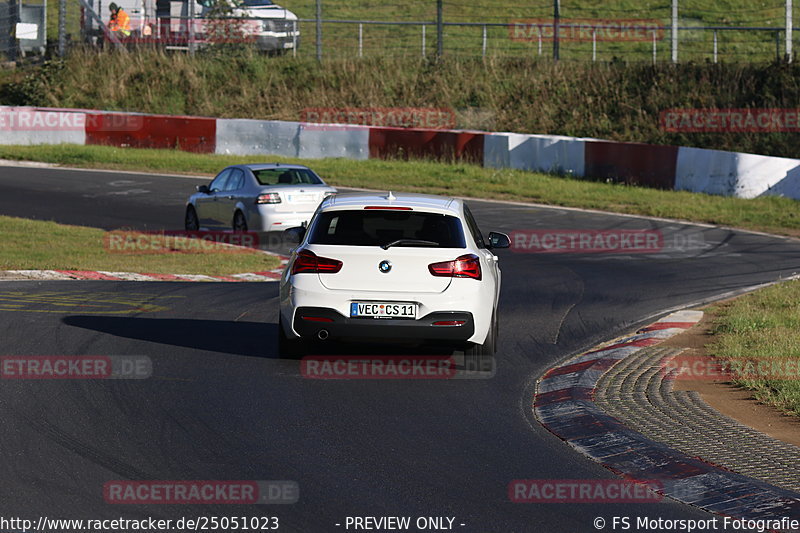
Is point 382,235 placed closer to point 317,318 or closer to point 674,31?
point 317,318

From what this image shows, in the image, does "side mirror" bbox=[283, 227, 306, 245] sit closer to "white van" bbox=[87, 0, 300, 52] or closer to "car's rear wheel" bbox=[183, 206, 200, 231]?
"car's rear wheel" bbox=[183, 206, 200, 231]

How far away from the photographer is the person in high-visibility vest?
4200 cm

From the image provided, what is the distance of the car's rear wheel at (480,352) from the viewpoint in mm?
9953

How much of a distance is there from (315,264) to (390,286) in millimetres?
683

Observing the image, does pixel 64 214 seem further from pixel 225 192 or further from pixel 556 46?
pixel 556 46

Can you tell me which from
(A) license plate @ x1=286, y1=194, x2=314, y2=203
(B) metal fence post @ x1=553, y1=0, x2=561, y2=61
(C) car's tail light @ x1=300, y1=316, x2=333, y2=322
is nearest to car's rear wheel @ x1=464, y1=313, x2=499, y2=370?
(C) car's tail light @ x1=300, y1=316, x2=333, y2=322

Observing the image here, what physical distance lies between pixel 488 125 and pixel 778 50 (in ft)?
28.3

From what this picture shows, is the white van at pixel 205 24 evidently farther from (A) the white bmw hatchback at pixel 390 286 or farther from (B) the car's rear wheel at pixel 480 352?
(B) the car's rear wheel at pixel 480 352

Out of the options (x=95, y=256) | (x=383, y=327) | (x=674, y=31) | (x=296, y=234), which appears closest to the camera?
(x=383, y=327)

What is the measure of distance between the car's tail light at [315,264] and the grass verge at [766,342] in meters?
3.47

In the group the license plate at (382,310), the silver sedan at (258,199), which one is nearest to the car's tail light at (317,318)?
the license plate at (382,310)

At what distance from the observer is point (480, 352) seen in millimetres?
10047

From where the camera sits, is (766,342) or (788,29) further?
(788,29)

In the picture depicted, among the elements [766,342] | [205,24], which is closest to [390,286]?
[766,342]
